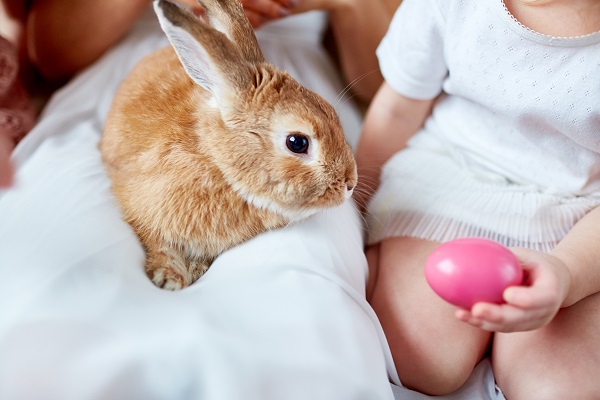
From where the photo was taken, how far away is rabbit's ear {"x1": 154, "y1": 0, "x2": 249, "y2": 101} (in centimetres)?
63

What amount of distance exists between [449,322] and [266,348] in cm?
34

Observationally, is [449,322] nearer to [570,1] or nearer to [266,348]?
[266,348]

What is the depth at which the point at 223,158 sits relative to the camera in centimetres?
72

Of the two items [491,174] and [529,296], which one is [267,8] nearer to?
[491,174]

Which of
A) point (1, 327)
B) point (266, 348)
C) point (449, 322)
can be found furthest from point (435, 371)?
point (1, 327)

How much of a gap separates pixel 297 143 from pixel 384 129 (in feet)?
1.13

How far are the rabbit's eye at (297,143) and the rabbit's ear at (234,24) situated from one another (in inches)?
5.0

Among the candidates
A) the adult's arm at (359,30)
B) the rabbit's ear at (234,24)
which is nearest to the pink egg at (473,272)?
the rabbit's ear at (234,24)

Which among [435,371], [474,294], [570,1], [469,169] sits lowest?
[435,371]

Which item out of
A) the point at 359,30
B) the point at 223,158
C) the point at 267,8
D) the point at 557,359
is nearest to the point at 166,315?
the point at 223,158

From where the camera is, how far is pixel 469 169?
0.97m

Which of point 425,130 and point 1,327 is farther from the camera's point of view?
point 425,130

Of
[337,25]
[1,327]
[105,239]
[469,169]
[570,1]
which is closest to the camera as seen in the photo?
[1,327]

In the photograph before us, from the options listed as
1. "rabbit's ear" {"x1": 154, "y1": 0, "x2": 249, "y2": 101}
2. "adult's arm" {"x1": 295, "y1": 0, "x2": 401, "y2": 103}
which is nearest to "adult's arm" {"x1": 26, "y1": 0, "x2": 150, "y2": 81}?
"adult's arm" {"x1": 295, "y1": 0, "x2": 401, "y2": 103}
